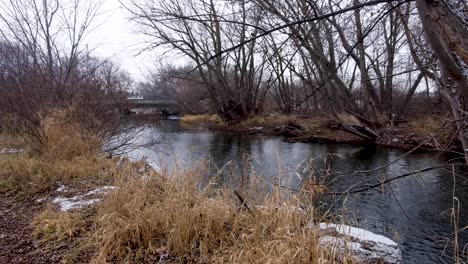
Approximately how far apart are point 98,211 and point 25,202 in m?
1.53

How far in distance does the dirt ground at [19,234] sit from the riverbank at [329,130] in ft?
30.8

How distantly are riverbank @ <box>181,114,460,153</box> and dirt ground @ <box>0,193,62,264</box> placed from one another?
30.8ft

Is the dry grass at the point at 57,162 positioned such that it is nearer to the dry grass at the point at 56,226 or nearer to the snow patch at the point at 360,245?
the dry grass at the point at 56,226

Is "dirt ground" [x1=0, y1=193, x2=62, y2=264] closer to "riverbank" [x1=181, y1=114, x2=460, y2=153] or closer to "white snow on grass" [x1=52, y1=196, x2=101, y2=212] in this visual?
"white snow on grass" [x1=52, y1=196, x2=101, y2=212]

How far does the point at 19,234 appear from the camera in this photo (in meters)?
3.63

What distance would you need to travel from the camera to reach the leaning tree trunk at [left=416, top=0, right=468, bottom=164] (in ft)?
6.85

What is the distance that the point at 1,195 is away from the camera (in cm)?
497

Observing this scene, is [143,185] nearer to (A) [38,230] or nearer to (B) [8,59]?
(A) [38,230]

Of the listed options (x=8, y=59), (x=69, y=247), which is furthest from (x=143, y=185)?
(x=8, y=59)

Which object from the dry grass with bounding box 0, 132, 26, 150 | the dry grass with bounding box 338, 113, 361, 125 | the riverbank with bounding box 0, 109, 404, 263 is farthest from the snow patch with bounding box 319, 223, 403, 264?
the dry grass with bounding box 338, 113, 361, 125

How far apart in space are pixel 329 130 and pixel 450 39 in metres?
15.1

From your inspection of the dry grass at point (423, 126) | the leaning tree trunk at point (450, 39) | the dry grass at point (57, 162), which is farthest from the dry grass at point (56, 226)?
the dry grass at point (423, 126)

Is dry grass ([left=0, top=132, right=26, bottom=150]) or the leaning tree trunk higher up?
the leaning tree trunk

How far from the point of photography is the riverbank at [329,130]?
12.8 meters
